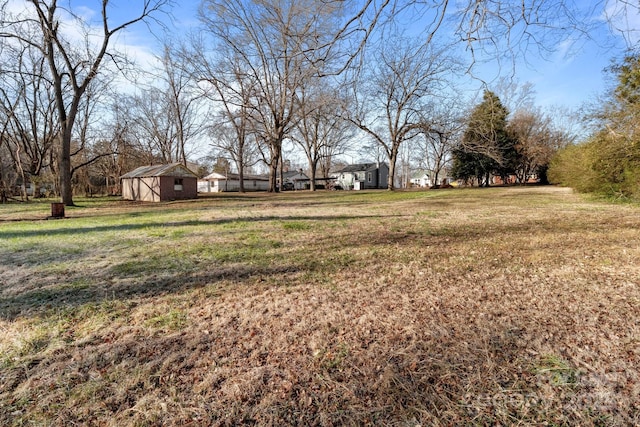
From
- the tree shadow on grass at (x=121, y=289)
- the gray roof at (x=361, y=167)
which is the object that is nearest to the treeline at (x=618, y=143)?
the tree shadow on grass at (x=121, y=289)

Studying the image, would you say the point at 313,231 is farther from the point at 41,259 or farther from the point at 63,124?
the point at 63,124

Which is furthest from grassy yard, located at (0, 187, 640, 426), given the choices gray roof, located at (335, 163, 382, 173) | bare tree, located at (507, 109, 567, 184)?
gray roof, located at (335, 163, 382, 173)

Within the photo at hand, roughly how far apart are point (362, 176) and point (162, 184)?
40.4 meters

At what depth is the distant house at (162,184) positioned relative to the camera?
19.7 m

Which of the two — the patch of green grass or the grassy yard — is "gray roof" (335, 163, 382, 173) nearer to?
the grassy yard

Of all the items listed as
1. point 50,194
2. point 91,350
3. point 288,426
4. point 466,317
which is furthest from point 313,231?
point 50,194

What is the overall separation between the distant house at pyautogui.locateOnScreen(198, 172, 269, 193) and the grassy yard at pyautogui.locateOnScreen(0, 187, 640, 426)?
154 feet

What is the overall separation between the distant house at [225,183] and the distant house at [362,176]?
15126mm

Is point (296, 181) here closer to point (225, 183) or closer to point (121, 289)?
point (225, 183)

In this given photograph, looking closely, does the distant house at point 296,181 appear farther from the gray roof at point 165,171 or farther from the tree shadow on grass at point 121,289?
the tree shadow on grass at point 121,289

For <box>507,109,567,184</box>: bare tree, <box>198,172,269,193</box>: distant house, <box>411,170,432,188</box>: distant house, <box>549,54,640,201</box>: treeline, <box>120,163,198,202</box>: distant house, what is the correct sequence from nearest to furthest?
<box>549,54,640,201</box>: treeline < <box>120,163,198,202</box>: distant house < <box>507,109,567,184</box>: bare tree < <box>198,172,269,193</box>: distant house < <box>411,170,432,188</box>: distant house

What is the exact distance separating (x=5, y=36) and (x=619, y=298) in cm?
2076

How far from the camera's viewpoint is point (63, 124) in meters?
14.7

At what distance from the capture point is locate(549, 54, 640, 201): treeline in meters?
9.39
